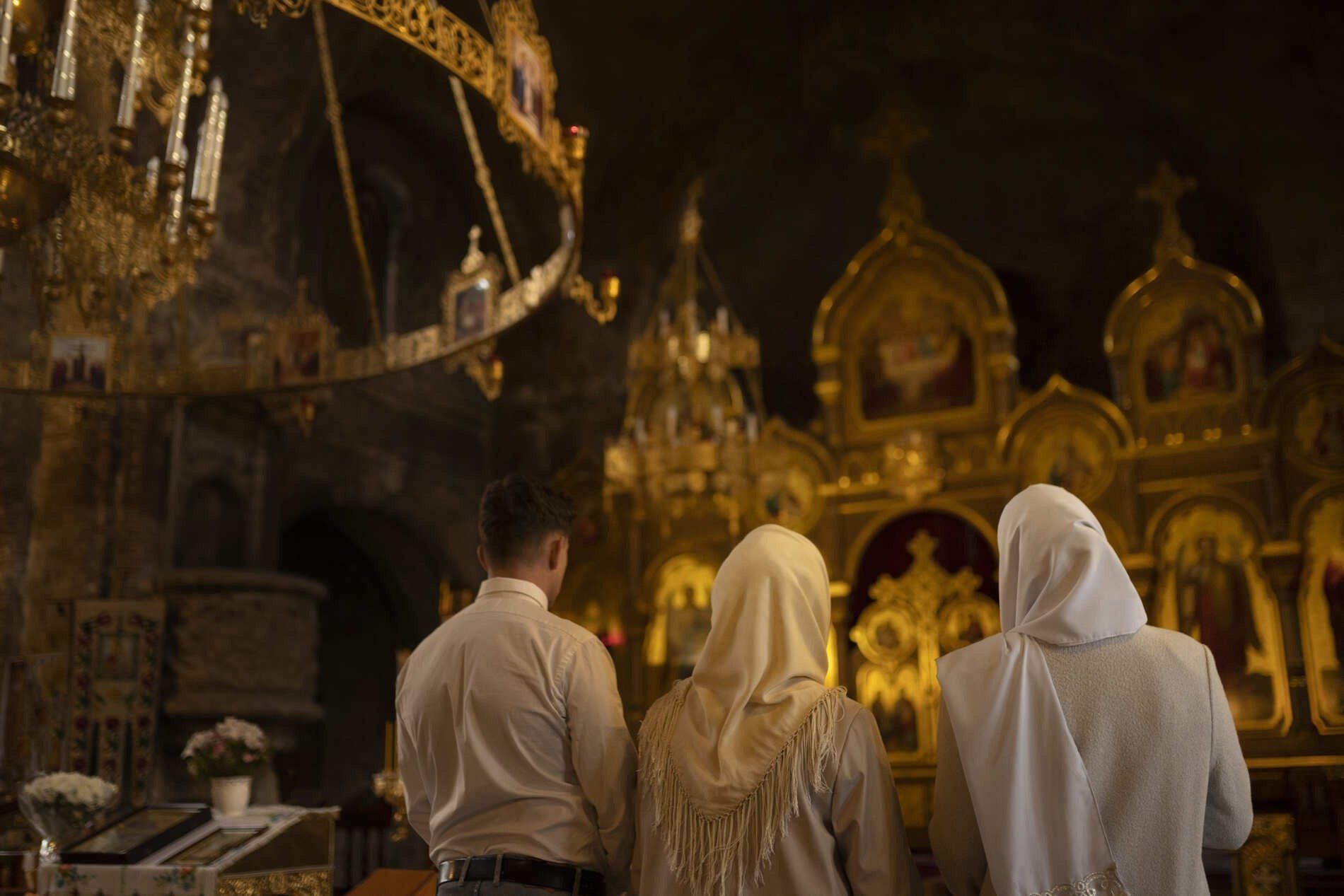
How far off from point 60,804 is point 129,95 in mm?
2215

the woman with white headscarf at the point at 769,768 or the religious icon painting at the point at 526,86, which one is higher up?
the religious icon painting at the point at 526,86

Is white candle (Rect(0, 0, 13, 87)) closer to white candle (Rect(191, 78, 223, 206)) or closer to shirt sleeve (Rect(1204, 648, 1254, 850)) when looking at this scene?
white candle (Rect(191, 78, 223, 206))

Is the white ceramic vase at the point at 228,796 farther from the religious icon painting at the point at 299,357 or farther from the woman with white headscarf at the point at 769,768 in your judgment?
the woman with white headscarf at the point at 769,768

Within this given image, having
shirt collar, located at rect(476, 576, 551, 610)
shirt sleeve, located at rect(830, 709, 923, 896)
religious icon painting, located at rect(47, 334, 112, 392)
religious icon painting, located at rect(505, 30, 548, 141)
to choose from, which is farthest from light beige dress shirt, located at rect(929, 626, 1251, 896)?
religious icon painting, located at rect(47, 334, 112, 392)

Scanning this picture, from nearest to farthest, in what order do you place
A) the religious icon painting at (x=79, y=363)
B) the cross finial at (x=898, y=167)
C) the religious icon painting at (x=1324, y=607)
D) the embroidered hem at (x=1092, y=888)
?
the embroidered hem at (x=1092, y=888) → the religious icon painting at (x=79, y=363) → the religious icon painting at (x=1324, y=607) → the cross finial at (x=898, y=167)

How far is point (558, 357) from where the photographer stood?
12.0 meters

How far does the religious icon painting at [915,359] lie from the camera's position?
9.88 metres

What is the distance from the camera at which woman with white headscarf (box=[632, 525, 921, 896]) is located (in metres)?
2.30

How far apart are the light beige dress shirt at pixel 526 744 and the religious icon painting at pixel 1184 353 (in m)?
7.42

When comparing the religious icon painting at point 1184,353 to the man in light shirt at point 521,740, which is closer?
the man in light shirt at point 521,740

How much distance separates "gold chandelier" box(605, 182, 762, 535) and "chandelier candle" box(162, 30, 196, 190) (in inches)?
190

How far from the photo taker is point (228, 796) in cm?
473

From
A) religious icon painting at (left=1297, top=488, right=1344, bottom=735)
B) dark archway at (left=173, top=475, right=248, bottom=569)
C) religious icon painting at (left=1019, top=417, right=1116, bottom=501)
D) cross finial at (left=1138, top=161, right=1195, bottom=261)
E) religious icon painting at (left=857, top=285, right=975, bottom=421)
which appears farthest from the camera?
religious icon painting at (left=857, top=285, right=975, bottom=421)

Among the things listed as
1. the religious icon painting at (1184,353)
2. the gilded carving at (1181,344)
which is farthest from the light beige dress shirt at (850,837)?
the religious icon painting at (1184,353)
